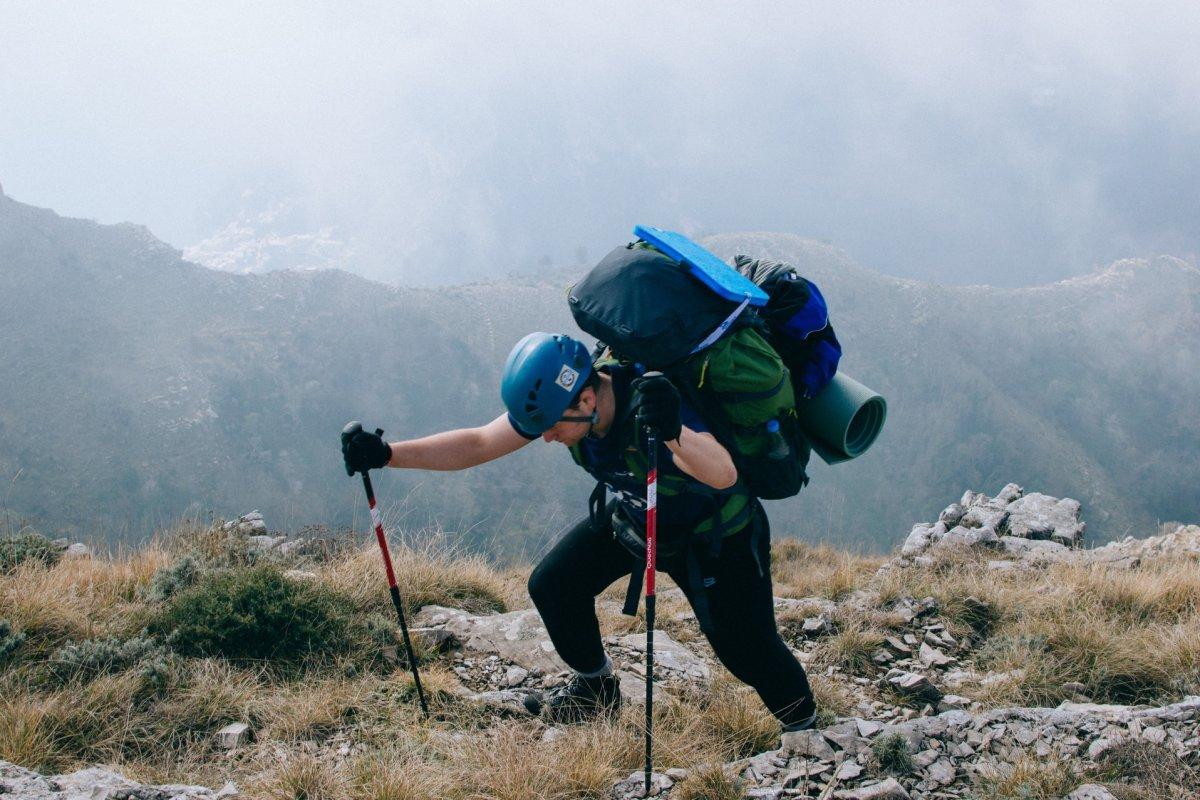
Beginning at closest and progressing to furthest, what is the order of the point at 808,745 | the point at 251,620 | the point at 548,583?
the point at 808,745 < the point at 548,583 < the point at 251,620

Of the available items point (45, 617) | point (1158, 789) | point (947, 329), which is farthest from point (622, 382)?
point (947, 329)

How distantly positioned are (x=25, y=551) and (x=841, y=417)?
6.52 metres

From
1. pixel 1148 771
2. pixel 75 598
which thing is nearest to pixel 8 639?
pixel 75 598

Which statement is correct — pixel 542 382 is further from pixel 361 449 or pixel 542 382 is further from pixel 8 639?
pixel 8 639

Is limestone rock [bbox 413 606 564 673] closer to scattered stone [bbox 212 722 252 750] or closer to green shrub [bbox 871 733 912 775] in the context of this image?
scattered stone [bbox 212 722 252 750]

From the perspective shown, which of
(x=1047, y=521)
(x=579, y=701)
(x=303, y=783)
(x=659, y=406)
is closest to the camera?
(x=659, y=406)

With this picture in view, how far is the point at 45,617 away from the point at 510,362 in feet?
12.1

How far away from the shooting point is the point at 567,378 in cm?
343

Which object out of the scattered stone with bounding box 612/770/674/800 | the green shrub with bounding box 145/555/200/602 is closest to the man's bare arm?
the scattered stone with bounding box 612/770/674/800

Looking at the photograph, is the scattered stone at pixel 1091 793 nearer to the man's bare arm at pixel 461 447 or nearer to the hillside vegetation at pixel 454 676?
the hillside vegetation at pixel 454 676

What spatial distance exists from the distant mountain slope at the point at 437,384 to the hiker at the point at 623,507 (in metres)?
62.6

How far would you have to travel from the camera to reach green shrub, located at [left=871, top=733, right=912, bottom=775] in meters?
3.56

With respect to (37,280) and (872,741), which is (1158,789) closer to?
(872,741)

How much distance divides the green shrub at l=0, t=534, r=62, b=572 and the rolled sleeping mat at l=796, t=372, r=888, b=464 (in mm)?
5965
